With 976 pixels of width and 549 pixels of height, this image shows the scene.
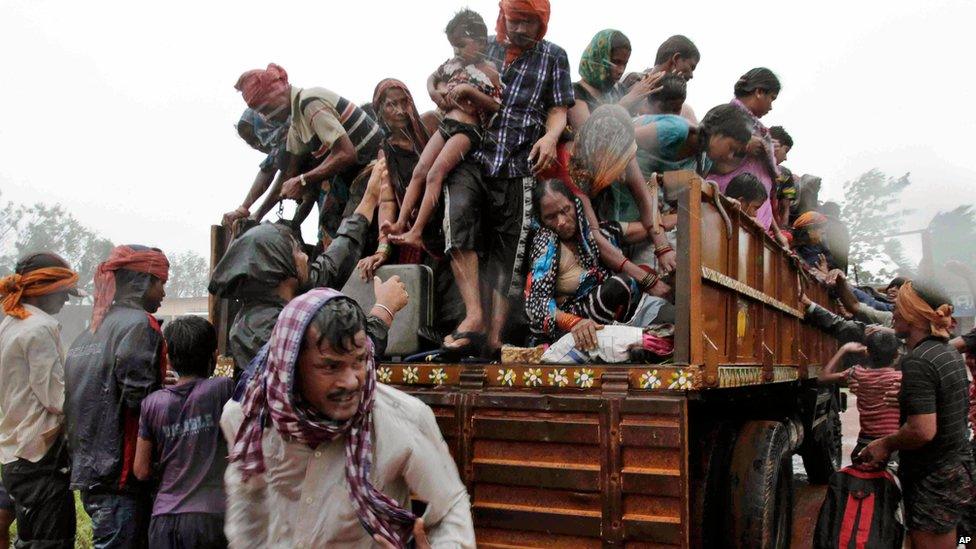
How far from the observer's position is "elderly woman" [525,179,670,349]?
356 cm

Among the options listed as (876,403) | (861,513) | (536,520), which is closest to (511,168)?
(536,520)

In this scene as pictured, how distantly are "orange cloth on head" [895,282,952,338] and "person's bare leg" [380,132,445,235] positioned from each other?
2.48m

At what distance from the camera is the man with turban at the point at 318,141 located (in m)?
4.72

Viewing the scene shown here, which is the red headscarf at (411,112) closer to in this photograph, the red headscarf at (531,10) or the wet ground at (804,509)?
the red headscarf at (531,10)

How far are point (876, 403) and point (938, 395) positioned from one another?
0.83m

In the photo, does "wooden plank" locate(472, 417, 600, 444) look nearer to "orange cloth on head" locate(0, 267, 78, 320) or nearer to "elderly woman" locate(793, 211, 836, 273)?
"orange cloth on head" locate(0, 267, 78, 320)

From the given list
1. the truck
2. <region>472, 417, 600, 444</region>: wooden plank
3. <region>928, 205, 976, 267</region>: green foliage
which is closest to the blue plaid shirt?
the truck

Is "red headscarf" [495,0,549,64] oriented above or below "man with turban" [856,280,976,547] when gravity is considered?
above

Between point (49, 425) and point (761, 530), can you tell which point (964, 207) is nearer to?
point (761, 530)

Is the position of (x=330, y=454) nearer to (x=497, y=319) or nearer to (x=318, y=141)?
(x=497, y=319)

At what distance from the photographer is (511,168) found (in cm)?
391

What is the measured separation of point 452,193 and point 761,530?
219 cm

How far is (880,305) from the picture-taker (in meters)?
7.75

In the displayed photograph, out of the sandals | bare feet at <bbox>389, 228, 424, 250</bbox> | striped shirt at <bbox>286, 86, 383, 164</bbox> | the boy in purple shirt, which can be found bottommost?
the boy in purple shirt
